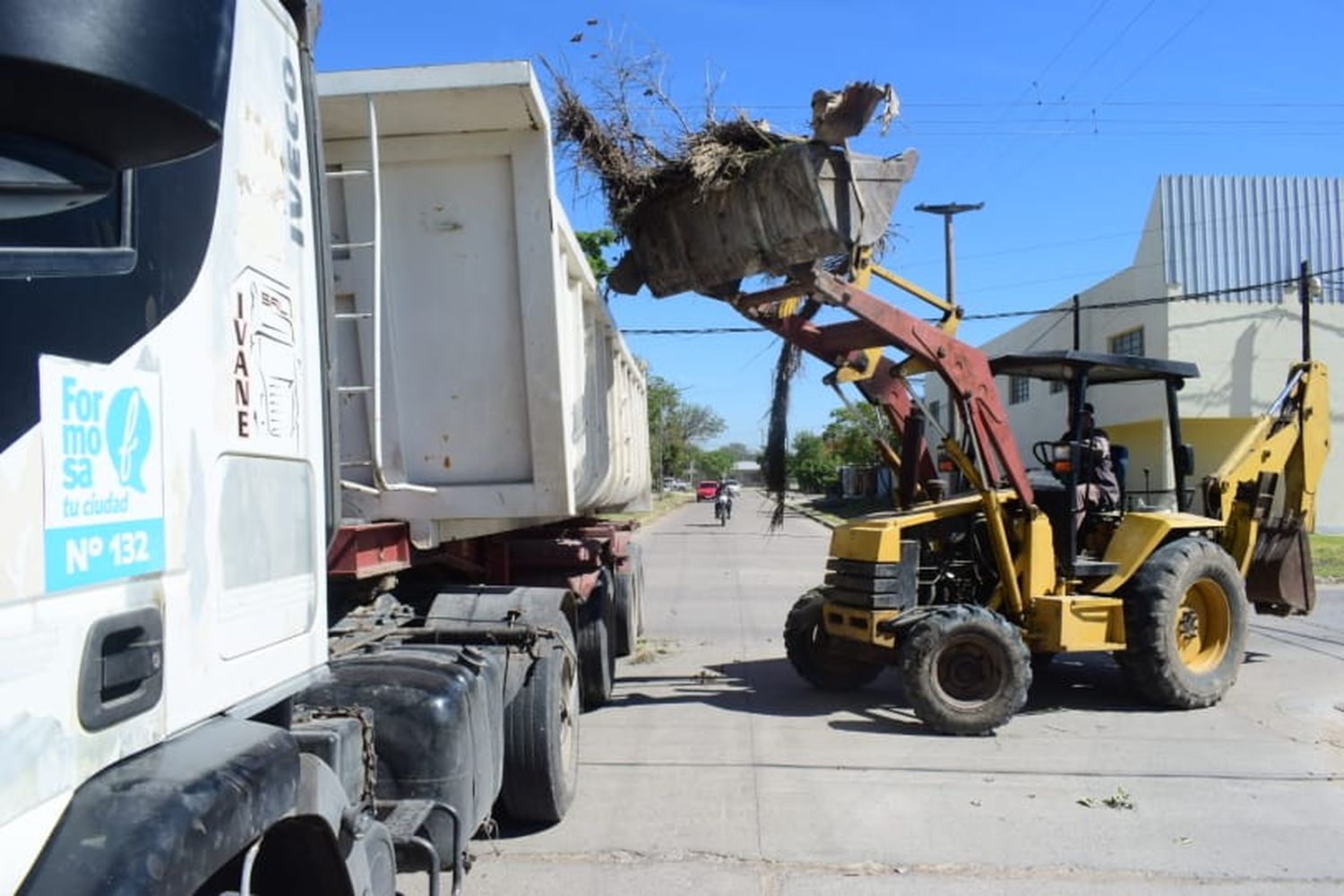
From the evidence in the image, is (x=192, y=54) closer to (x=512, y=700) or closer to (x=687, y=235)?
(x=512, y=700)

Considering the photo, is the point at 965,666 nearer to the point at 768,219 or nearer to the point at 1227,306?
the point at 768,219

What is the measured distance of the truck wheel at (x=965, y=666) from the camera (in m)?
7.02

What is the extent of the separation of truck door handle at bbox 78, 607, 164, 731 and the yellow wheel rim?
7719 millimetres

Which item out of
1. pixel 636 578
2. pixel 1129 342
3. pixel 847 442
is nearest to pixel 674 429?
pixel 847 442

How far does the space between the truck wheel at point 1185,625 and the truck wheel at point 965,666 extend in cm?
106

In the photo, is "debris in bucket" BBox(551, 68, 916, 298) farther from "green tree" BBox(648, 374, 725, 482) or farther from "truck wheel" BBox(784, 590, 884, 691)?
"green tree" BBox(648, 374, 725, 482)

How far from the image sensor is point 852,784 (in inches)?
238

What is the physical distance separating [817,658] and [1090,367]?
2.92 m

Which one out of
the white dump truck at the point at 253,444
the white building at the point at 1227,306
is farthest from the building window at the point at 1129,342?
the white dump truck at the point at 253,444

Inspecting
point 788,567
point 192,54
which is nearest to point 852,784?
point 192,54

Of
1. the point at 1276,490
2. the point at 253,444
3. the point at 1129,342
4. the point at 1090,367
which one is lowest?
the point at 1276,490

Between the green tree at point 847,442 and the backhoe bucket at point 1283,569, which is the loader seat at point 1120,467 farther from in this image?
the green tree at point 847,442

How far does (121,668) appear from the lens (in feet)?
5.78

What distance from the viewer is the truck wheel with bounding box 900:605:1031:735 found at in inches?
276
